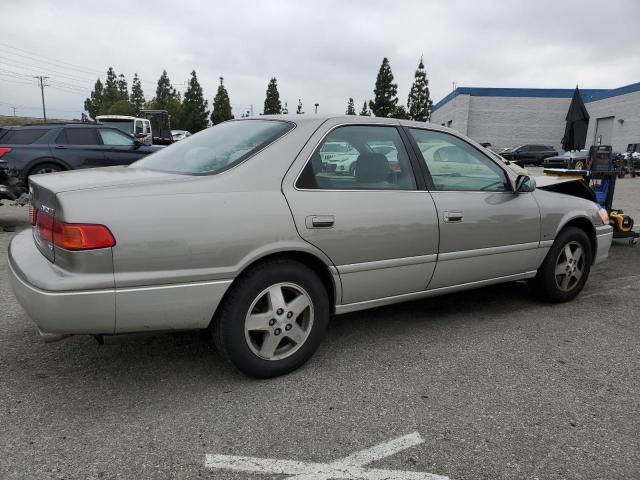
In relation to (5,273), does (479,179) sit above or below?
above

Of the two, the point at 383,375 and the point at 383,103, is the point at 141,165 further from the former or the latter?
the point at 383,103

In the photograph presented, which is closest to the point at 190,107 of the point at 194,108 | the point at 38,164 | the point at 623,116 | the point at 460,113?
the point at 194,108

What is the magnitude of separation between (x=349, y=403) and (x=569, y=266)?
269cm

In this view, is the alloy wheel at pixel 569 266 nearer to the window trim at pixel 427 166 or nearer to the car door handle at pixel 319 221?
the window trim at pixel 427 166

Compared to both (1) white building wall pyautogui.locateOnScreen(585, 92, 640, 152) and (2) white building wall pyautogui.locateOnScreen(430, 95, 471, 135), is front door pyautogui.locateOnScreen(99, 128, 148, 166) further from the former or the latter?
(1) white building wall pyautogui.locateOnScreen(585, 92, 640, 152)

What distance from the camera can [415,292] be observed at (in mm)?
3492

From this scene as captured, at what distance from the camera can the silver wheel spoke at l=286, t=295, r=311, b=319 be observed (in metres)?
2.90

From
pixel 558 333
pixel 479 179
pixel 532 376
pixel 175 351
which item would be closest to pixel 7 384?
pixel 175 351

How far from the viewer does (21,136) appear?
31.6ft

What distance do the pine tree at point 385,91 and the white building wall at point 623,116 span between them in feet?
74.9

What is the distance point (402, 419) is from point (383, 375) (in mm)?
491

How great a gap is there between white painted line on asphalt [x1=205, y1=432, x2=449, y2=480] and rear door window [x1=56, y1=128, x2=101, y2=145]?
9.32 metres

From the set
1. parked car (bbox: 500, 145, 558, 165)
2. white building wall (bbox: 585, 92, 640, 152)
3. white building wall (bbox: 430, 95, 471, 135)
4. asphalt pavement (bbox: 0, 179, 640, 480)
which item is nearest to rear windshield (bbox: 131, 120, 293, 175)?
asphalt pavement (bbox: 0, 179, 640, 480)

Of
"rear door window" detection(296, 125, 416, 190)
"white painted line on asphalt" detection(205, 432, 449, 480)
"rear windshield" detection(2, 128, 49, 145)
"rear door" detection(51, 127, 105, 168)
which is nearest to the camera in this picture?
"white painted line on asphalt" detection(205, 432, 449, 480)
